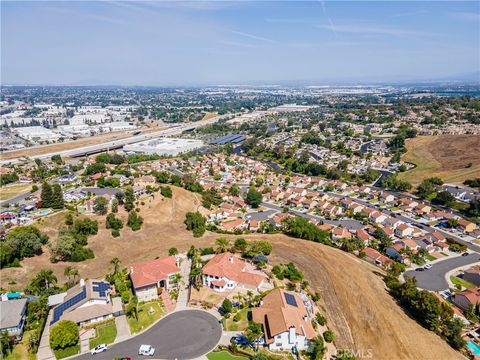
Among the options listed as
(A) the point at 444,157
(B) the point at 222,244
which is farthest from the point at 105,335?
(A) the point at 444,157

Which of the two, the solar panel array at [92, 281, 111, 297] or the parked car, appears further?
the solar panel array at [92, 281, 111, 297]

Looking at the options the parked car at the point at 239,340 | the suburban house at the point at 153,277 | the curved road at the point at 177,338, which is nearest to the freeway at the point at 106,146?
the suburban house at the point at 153,277

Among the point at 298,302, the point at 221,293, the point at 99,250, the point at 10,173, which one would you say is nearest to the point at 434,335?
the point at 298,302

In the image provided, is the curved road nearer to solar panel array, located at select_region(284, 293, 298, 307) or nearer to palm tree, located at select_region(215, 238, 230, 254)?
solar panel array, located at select_region(284, 293, 298, 307)

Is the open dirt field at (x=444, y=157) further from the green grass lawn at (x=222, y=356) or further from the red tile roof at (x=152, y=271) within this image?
the green grass lawn at (x=222, y=356)

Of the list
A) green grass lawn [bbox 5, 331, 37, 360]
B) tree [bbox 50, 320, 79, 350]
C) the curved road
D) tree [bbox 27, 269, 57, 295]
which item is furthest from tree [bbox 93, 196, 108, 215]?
the curved road

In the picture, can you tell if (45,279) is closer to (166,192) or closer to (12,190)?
(166,192)

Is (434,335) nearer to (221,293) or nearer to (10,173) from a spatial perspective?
(221,293)
